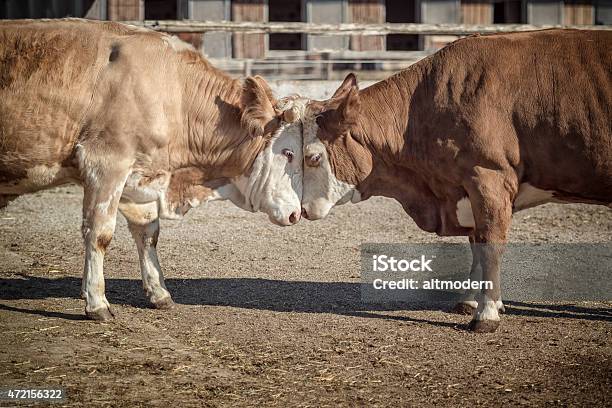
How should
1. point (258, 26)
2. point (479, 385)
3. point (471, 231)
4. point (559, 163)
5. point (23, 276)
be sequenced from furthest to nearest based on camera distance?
point (258, 26)
point (23, 276)
point (471, 231)
point (559, 163)
point (479, 385)

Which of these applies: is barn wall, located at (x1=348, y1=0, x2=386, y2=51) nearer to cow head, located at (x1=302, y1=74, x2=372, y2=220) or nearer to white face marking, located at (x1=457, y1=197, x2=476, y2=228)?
cow head, located at (x1=302, y1=74, x2=372, y2=220)

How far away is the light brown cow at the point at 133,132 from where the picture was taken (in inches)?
277

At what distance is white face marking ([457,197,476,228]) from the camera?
284 inches

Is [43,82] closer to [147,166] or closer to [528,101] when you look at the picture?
[147,166]

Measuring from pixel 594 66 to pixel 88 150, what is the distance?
13.6ft

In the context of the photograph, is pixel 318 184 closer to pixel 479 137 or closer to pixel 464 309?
pixel 479 137

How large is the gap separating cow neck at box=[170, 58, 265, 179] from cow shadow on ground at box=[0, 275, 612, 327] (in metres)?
1.18

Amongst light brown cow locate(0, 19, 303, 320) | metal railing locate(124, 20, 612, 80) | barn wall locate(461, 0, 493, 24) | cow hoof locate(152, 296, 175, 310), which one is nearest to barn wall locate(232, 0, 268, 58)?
metal railing locate(124, 20, 612, 80)

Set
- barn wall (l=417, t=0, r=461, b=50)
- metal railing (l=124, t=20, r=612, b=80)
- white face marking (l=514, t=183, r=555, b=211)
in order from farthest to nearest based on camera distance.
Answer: barn wall (l=417, t=0, r=461, b=50)
metal railing (l=124, t=20, r=612, b=80)
white face marking (l=514, t=183, r=555, b=211)

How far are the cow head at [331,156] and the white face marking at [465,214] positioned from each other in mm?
868

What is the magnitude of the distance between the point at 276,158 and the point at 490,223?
194 centimetres

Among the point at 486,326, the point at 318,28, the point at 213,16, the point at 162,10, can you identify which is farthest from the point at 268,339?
the point at 162,10

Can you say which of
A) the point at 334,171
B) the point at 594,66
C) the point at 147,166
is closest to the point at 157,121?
the point at 147,166

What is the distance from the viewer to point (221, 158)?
766 cm
